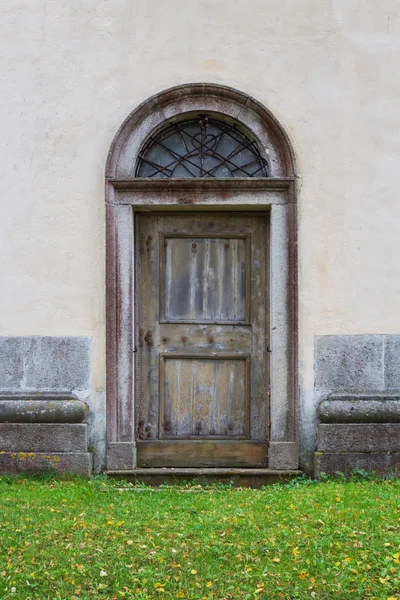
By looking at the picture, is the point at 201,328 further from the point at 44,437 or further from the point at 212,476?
the point at 44,437

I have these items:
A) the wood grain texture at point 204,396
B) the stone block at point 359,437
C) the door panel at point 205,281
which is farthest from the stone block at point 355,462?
the door panel at point 205,281

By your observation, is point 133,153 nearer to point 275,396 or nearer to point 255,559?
point 275,396

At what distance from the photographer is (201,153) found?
5.96 m

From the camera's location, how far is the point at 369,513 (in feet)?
14.6

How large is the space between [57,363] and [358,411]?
2.39 m

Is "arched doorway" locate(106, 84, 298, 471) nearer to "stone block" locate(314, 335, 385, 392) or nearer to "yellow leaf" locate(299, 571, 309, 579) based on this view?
"stone block" locate(314, 335, 385, 392)

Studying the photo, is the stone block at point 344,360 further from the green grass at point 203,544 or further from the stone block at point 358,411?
the green grass at point 203,544

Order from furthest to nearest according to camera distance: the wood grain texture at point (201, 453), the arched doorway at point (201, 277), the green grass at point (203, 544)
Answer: the wood grain texture at point (201, 453) < the arched doorway at point (201, 277) < the green grass at point (203, 544)

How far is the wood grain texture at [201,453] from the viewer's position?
5.88 m

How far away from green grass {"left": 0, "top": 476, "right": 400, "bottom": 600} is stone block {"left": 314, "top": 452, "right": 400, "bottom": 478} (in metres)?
0.31

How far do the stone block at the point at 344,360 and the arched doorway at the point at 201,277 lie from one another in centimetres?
27

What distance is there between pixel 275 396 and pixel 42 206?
240 cm

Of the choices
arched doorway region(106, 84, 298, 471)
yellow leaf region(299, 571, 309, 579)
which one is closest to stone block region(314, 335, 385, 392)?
arched doorway region(106, 84, 298, 471)

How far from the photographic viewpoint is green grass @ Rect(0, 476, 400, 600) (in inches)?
138
